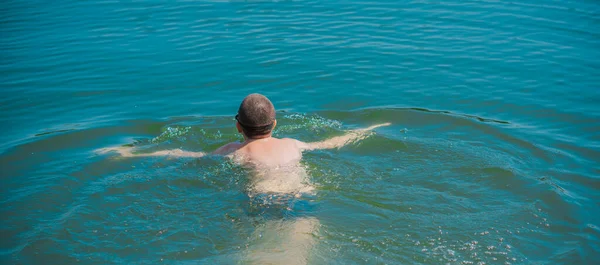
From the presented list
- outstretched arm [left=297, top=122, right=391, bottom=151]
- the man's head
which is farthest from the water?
the man's head

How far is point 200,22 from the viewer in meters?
13.7

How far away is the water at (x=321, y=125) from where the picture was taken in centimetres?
532

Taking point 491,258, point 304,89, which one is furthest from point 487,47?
point 491,258

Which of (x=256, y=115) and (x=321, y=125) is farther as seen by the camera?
(x=321, y=125)

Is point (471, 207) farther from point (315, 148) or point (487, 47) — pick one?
point (487, 47)

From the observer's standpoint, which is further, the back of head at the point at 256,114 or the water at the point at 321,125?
the back of head at the point at 256,114

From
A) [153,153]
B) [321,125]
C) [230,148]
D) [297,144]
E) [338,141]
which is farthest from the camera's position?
[321,125]

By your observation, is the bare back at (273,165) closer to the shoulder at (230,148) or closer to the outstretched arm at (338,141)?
the shoulder at (230,148)

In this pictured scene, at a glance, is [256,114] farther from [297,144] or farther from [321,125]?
[321,125]

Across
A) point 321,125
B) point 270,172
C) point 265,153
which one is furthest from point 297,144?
point 321,125

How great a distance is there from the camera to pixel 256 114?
595cm

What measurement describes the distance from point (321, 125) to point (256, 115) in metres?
2.42

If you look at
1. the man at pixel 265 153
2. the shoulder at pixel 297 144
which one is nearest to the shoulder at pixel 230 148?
the man at pixel 265 153

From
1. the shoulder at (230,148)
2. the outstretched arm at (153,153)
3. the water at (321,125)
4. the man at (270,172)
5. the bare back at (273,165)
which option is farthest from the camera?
the outstretched arm at (153,153)
